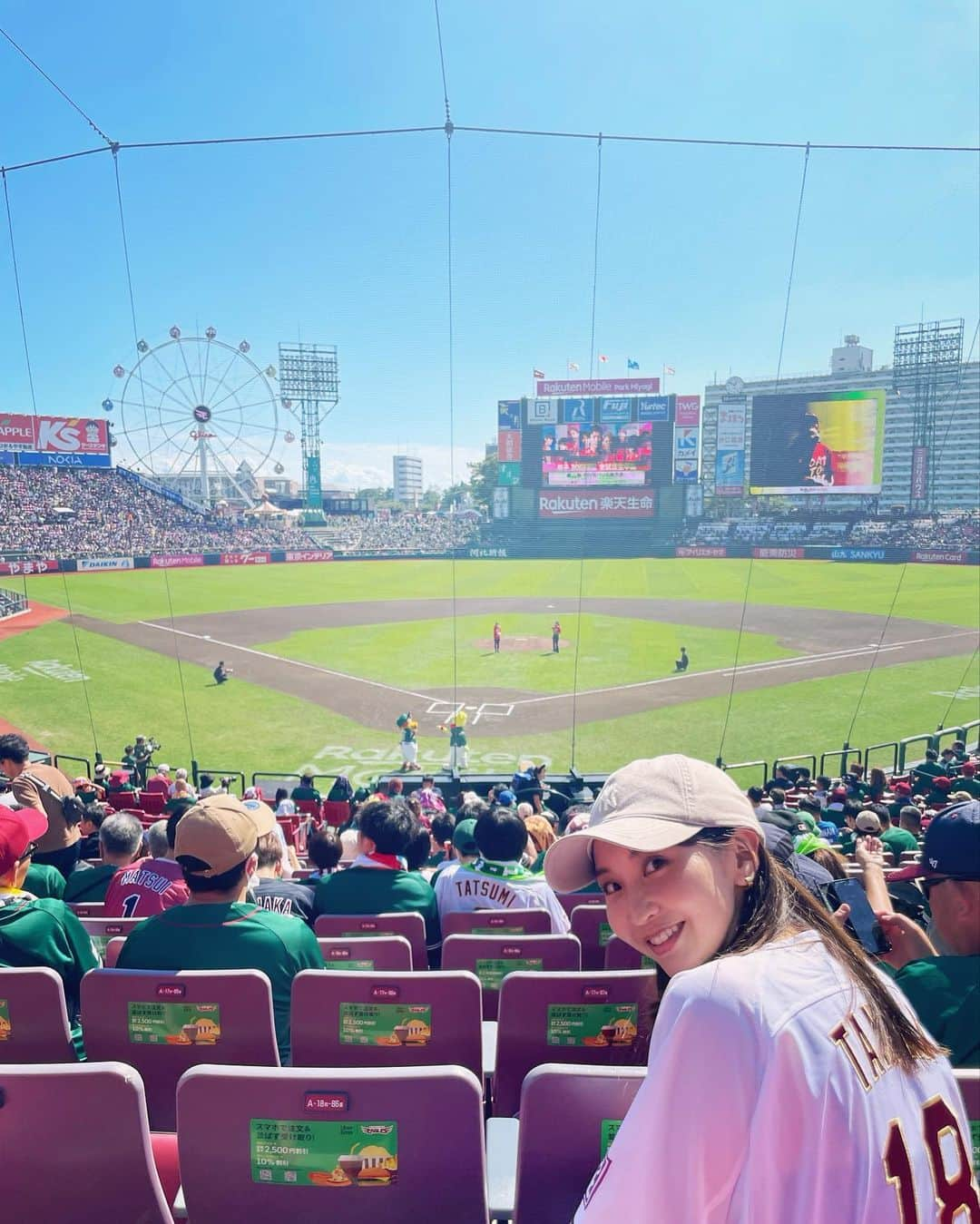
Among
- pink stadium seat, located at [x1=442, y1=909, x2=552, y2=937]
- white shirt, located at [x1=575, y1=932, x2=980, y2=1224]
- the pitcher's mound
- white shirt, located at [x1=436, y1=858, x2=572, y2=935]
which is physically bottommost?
the pitcher's mound

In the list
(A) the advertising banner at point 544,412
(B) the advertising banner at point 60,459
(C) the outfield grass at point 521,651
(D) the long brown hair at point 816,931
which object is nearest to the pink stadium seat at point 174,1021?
(D) the long brown hair at point 816,931

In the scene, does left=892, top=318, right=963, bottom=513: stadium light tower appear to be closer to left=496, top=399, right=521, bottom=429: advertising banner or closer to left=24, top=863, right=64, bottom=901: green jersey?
left=496, top=399, right=521, bottom=429: advertising banner

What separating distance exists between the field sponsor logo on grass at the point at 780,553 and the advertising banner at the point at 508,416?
16843 millimetres

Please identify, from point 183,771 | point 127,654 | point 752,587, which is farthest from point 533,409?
point 183,771

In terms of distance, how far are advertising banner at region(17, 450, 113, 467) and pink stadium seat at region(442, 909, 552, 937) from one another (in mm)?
47962

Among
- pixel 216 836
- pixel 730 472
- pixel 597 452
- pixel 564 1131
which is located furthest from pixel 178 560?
pixel 564 1131

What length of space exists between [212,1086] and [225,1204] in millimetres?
317

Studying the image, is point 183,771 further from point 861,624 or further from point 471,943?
point 861,624

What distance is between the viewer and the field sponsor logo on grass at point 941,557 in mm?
41062

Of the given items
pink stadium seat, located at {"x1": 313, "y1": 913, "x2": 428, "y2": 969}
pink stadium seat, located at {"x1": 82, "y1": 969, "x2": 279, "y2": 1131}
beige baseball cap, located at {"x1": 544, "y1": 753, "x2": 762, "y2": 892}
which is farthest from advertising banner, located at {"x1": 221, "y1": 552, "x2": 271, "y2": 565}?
beige baseball cap, located at {"x1": 544, "y1": 753, "x2": 762, "y2": 892}

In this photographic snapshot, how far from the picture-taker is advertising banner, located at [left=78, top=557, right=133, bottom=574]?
4244 centimetres

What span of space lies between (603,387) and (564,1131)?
169 ft

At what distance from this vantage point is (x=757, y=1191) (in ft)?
3.27

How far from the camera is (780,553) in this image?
48625mm
